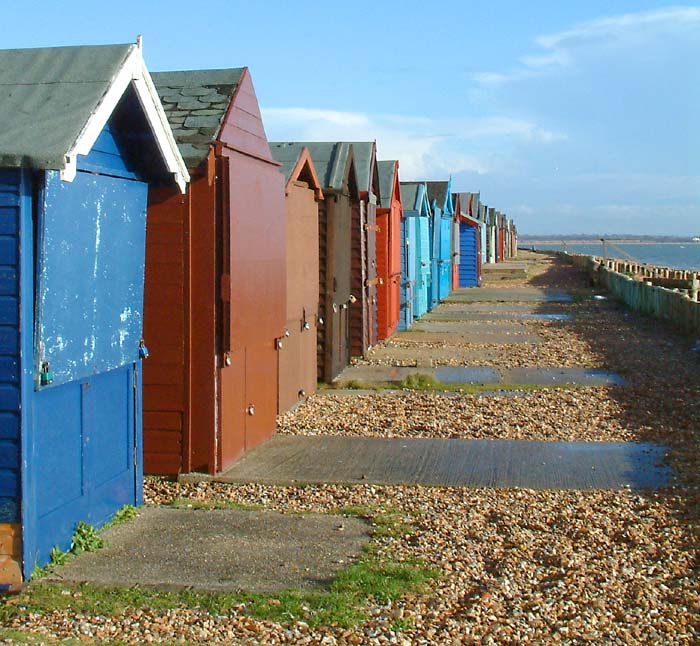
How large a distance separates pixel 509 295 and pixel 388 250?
17.7 metres

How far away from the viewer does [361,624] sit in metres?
5.11

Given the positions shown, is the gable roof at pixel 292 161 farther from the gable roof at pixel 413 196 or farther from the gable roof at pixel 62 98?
the gable roof at pixel 413 196

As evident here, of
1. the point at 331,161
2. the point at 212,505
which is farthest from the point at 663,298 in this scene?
the point at 212,505

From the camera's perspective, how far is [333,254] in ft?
45.8

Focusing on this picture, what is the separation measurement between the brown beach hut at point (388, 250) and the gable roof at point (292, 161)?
6539 mm

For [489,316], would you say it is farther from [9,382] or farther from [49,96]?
[9,382]

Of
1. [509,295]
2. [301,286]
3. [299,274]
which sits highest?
[299,274]

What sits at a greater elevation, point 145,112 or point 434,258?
point 145,112

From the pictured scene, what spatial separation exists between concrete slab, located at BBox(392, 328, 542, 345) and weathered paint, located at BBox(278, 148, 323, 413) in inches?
282

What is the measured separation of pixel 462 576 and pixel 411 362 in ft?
35.4

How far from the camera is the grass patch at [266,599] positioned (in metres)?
5.26

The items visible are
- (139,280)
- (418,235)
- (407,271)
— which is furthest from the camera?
(418,235)

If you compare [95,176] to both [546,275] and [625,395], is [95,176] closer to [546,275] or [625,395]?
[625,395]

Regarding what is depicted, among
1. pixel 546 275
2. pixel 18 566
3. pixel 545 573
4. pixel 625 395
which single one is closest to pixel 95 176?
pixel 18 566
